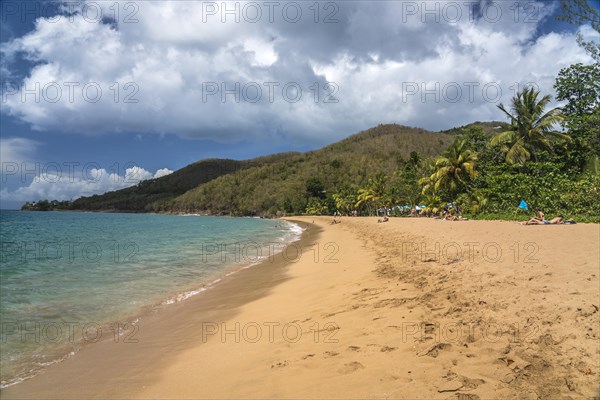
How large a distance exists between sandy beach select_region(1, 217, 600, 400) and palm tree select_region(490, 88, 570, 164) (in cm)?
2624

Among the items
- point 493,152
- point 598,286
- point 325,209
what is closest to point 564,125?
point 493,152

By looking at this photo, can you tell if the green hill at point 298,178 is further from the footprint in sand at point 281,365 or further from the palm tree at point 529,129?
the footprint in sand at point 281,365

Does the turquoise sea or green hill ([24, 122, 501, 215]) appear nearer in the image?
the turquoise sea

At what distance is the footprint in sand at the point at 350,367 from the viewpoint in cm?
388

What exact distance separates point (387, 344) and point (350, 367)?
711 millimetres

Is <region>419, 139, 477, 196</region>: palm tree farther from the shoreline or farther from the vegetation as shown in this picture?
the shoreline

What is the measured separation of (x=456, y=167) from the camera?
34094 mm

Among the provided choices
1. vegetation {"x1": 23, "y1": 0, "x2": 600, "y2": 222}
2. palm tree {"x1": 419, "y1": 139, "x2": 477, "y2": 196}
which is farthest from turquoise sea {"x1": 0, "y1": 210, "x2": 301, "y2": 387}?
palm tree {"x1": 419, "y1": 139, "x2": 477, "y2": 196}

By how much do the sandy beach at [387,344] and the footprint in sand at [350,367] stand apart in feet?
0.07

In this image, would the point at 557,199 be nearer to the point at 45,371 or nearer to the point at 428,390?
the point at 428,390

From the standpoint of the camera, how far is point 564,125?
1157 inches

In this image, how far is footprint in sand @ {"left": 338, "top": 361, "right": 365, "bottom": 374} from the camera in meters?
3.88

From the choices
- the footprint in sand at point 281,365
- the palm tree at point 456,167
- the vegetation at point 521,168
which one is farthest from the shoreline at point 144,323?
the palm tree at point 456,167

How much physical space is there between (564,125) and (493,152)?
24.2 feet
